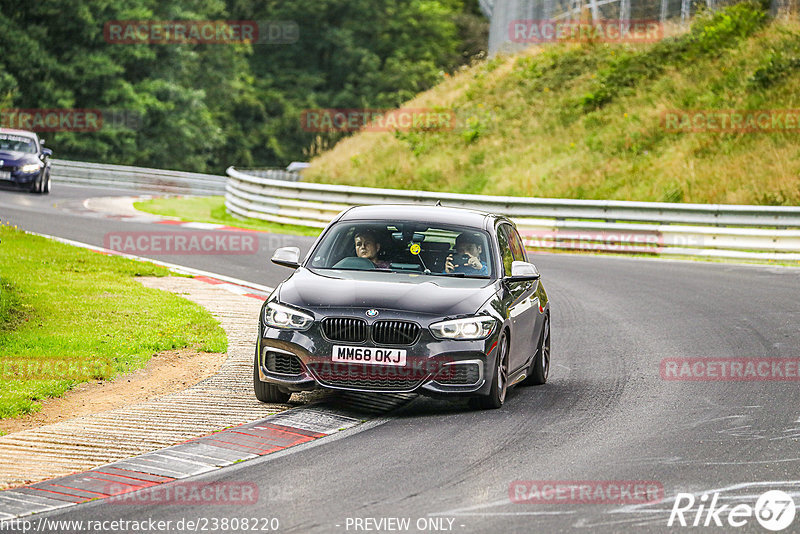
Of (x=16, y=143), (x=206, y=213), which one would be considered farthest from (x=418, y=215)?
(x=16, y=143)

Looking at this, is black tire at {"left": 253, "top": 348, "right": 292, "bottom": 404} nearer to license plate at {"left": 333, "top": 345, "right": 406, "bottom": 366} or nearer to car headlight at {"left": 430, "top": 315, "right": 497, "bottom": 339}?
license plate at {"left": 333, "top": 345, "right": 406, "bottom": 366}

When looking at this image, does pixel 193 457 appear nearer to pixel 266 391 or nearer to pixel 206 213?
pixel 266 391

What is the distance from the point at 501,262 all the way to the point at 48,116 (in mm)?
50164

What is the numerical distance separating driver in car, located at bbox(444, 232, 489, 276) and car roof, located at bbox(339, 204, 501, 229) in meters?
0.19

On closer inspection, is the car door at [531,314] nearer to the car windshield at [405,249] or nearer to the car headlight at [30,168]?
the car windshield at [405,249]

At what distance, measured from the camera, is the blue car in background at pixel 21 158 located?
3331cm

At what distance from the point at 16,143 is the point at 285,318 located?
2609 cm

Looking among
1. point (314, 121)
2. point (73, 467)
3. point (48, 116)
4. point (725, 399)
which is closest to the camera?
point (73, 467)

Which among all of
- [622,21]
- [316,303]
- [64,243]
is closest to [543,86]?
[622,21]

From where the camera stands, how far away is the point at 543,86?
39562 millimetres

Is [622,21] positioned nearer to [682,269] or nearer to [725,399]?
[682,269]

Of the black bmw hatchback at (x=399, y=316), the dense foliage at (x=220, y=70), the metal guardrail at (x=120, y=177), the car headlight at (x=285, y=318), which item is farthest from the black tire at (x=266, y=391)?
the dense foliage at (x=220, y=70)

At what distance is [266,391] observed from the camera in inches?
375

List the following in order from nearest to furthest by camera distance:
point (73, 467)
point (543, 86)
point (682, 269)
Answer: point (73, 467) < point (682, 269) < point (543, 86)
